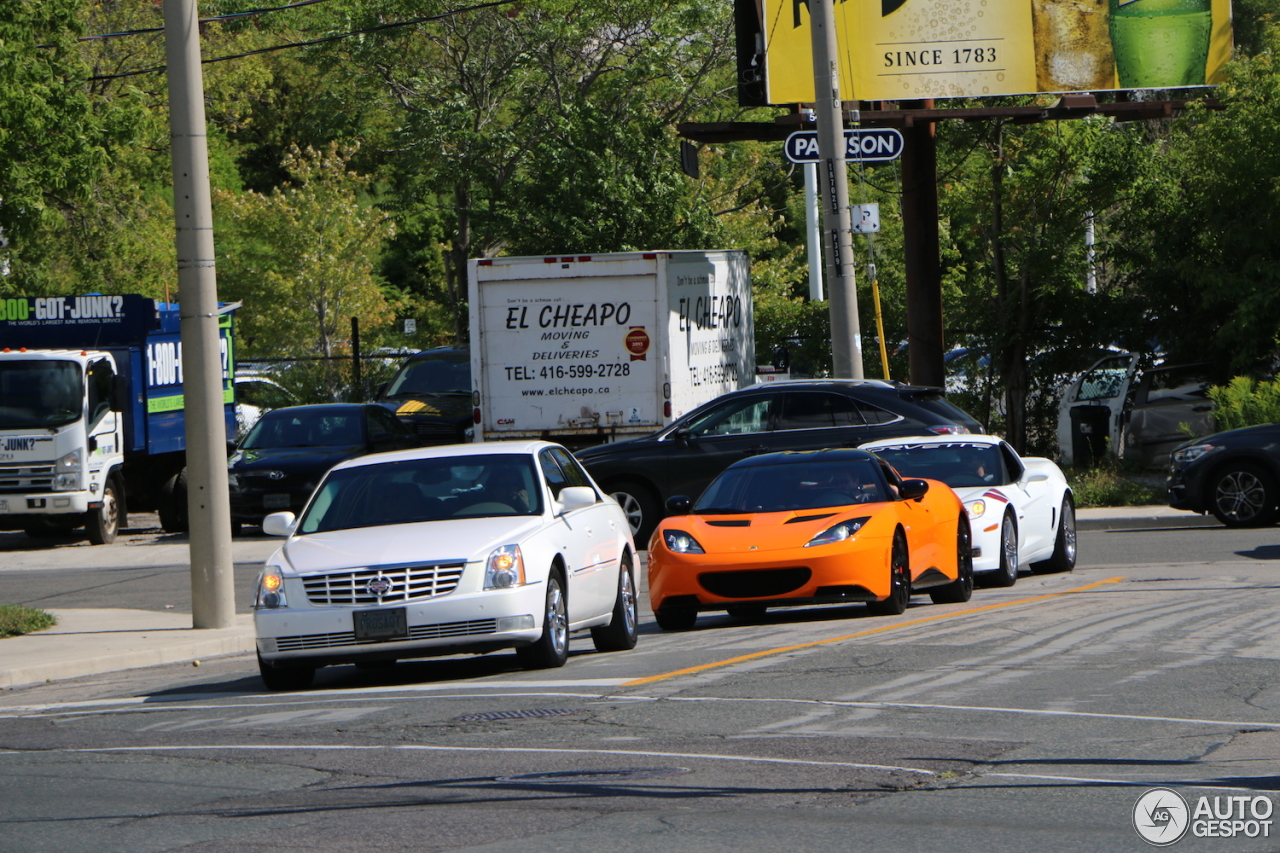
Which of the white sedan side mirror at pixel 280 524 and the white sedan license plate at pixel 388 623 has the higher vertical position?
the white sedan side mirror at pixel 280 524

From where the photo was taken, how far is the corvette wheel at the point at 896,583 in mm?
12883

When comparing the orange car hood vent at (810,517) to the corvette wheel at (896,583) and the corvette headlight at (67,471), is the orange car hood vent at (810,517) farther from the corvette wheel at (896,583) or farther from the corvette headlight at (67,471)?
the corvette headlight at (67,471)

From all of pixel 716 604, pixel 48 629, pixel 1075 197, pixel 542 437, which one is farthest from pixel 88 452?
pixel 1075 197

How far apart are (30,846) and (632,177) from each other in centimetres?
2538

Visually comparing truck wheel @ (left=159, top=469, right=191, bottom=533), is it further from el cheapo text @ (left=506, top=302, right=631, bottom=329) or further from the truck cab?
el cheapo text @ (left=506, top=302, right=631, bottom=329)

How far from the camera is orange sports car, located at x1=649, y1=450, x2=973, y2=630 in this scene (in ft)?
41.3

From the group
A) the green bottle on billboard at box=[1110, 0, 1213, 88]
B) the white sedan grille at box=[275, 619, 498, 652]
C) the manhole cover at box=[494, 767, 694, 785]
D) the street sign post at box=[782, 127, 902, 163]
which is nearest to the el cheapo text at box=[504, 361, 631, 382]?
the street sign post at box=[782, 127, 902, 163]

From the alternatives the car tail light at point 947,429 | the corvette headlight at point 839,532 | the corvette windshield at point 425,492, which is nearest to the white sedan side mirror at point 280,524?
the corvette windshield at point 425,492

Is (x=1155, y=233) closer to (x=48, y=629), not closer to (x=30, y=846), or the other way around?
(x=48, y=629)

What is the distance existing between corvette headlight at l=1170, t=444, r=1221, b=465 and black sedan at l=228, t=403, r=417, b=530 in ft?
33.9

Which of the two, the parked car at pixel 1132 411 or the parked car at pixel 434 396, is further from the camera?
the parked car at pixel 434 396

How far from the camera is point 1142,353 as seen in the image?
1009 inches

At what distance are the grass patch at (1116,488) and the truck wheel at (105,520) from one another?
12.7m

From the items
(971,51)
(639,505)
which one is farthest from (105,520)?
(971,51)
